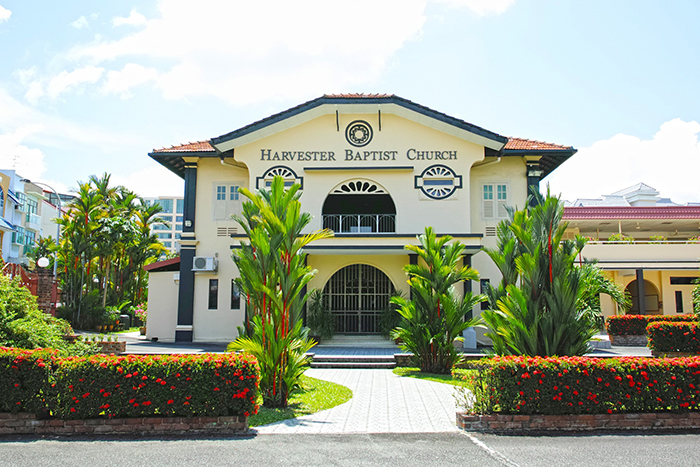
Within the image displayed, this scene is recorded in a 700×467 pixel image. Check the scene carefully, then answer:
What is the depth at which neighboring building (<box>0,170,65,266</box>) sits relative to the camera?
1644 inches

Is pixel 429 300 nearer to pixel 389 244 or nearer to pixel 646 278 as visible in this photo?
pixel 389 244

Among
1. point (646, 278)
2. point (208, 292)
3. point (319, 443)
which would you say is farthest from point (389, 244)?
point (646, 278)

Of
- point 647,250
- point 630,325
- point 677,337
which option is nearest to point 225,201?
point 677,337

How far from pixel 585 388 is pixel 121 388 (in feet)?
21.1

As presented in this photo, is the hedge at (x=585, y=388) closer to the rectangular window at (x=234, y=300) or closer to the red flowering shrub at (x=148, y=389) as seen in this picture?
the red flowering shrub at (x=148, y=389)

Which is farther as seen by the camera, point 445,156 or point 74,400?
point 445,156

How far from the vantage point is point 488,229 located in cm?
1902

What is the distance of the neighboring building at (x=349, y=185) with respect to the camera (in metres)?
18.2

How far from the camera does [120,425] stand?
7.04 m

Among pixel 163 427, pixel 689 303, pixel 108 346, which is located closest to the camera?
pixel 163 427

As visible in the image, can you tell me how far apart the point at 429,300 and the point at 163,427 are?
722 cm

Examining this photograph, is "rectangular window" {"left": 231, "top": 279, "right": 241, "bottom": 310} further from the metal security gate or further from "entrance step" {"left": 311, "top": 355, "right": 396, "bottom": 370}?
"entrance step" {"left": 311, "top": 355, "right": 396, "bottom": 370}

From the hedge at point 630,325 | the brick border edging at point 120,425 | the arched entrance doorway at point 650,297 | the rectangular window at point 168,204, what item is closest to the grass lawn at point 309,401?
the brick border edging at point 120,425

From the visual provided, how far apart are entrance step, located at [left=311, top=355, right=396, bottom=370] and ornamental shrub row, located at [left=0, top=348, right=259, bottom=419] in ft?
22.9
